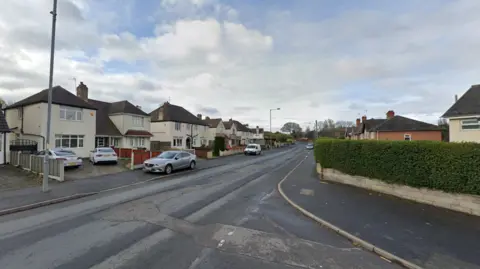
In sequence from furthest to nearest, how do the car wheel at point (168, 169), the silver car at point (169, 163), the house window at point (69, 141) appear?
the house window at point (69, 141)
the car wheel at point (168, 169)
the silver car at point (169, 163)

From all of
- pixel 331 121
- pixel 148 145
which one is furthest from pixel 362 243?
pixel 331 121

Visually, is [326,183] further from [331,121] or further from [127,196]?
[331,121]

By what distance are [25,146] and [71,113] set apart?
16.3 feet

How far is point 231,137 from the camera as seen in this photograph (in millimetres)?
68375

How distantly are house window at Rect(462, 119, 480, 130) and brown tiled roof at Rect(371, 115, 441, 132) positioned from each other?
13825mm

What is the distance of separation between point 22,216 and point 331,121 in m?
128

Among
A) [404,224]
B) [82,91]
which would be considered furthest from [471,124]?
[82,91]

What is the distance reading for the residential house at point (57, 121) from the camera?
21.8 meters

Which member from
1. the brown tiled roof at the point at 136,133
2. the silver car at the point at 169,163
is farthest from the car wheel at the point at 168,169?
the brown tiled roof at the point at 136,133

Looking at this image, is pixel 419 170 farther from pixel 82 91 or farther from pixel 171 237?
pixel 82 91

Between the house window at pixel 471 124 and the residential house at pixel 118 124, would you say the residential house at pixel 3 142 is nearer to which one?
the residential house at pixel 118 124

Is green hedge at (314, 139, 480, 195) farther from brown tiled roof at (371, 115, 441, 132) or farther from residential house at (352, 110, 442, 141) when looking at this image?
brown tiled roof at (371, 115, 441, 132)

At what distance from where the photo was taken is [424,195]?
9.72 meters

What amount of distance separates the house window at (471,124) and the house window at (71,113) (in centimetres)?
3366
